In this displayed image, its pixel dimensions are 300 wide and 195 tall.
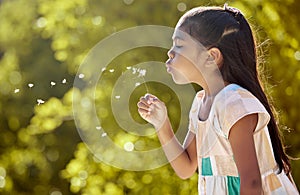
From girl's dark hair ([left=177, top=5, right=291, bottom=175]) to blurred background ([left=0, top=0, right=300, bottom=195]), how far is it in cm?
126

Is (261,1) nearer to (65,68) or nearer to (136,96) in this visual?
(136,96)

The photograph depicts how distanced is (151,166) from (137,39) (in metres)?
0.55

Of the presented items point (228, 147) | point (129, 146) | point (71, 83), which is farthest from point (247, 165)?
point (71, 83)

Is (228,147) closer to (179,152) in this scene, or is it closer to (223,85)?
(223,85)

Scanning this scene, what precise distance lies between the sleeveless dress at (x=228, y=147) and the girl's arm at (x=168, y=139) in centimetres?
10

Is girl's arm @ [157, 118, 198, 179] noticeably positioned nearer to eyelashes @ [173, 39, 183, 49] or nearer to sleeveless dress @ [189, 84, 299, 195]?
sleeveless dress @ [189, 84, 299, 195]

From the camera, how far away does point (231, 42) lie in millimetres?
1591

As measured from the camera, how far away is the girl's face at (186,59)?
1.61 meters

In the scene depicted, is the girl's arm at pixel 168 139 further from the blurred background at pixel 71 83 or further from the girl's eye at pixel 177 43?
the blurred background at pixel 71 83

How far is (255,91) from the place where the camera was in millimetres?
1587

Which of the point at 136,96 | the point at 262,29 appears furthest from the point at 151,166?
the point at 262,29

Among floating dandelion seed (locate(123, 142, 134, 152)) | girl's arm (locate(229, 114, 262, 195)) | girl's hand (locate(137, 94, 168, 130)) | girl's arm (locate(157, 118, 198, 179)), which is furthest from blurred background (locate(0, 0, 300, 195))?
girl's arm (locate(229, 114, 262, 195))

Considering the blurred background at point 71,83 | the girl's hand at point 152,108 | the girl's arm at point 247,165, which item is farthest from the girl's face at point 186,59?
the blurred background at point 71,83

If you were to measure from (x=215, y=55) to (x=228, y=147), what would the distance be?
21 centimetres
